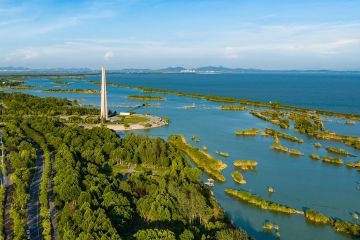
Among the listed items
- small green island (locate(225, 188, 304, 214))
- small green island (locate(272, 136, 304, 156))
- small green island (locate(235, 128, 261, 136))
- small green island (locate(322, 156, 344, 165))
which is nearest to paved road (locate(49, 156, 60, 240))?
small green island (locate(225, 188, 304, 214))

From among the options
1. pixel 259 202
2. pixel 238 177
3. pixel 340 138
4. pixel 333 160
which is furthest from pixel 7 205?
pixel 340 138

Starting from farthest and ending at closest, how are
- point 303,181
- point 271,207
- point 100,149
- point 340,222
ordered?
point 100,149 → point 303,181 → point 271,207 → point 340,222

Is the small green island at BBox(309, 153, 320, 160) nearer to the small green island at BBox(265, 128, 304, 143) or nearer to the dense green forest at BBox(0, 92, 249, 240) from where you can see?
the small green island at BBox(265, 128, 304, 143)

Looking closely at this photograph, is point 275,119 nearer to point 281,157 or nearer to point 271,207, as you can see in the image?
point 281,157

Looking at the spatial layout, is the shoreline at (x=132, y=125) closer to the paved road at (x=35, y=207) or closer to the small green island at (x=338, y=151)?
the paved road at (x=35, y=207)

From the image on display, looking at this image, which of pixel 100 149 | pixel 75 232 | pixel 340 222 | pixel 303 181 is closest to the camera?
pixel 75 232

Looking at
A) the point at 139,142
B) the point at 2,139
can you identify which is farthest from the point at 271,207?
the point at 2,139

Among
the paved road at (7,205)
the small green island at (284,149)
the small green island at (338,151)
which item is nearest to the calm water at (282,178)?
the small green island at (284,149)
